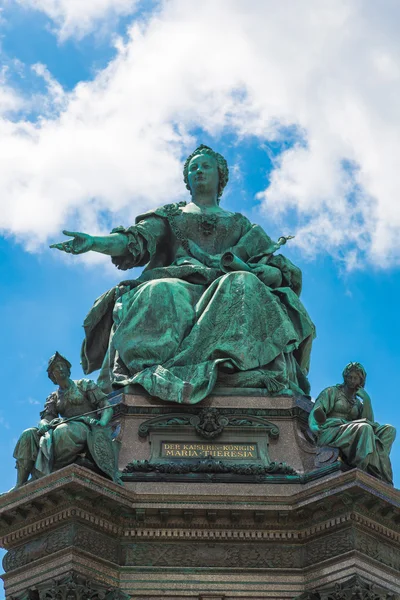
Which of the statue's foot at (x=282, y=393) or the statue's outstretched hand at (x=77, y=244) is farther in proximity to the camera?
the statue's outstretched hand at (x=77, y=244)

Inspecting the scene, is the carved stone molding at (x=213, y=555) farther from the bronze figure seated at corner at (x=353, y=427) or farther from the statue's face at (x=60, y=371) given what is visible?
the statue's face at (x=60, y=371)

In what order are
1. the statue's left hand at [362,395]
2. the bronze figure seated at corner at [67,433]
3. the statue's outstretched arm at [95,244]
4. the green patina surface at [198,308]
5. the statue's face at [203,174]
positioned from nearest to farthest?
the bronze figure seated at corner at [67,433] → the statue's left hand at [362,395] → the green patina surface at [198,308] → the statue's outstretched arm at [95,244] → the statue's face at [203,174]

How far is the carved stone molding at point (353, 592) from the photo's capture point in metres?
21.0

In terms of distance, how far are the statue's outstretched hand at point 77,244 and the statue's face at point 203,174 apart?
131 inches

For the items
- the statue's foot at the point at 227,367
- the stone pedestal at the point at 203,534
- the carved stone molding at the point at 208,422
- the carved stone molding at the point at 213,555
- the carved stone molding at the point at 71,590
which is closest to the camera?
the carved stone molding at the point at 71,590

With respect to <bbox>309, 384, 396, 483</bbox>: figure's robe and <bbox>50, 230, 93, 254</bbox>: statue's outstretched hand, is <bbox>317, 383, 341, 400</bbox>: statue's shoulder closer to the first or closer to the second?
<bbox>309, 384, 396, 483</bbox>: figure's robe

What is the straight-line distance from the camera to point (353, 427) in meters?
23.2

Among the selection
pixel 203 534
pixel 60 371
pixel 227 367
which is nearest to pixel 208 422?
pixel 227 367

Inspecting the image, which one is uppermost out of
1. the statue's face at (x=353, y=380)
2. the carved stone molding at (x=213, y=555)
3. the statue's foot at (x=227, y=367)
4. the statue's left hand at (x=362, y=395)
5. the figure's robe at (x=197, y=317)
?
the figure's robe at (x=197, y=317)

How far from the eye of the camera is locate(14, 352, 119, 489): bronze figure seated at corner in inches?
892

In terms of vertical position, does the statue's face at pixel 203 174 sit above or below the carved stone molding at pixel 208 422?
above

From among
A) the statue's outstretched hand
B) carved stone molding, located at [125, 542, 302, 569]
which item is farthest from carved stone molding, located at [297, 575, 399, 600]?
the statue's outstretched hand

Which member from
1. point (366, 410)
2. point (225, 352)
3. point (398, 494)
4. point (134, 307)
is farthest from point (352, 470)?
point (134, 307)

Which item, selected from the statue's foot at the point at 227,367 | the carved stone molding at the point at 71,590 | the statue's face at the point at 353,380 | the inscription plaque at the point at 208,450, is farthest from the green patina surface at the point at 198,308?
the carved stone molding at the point at 71,590
